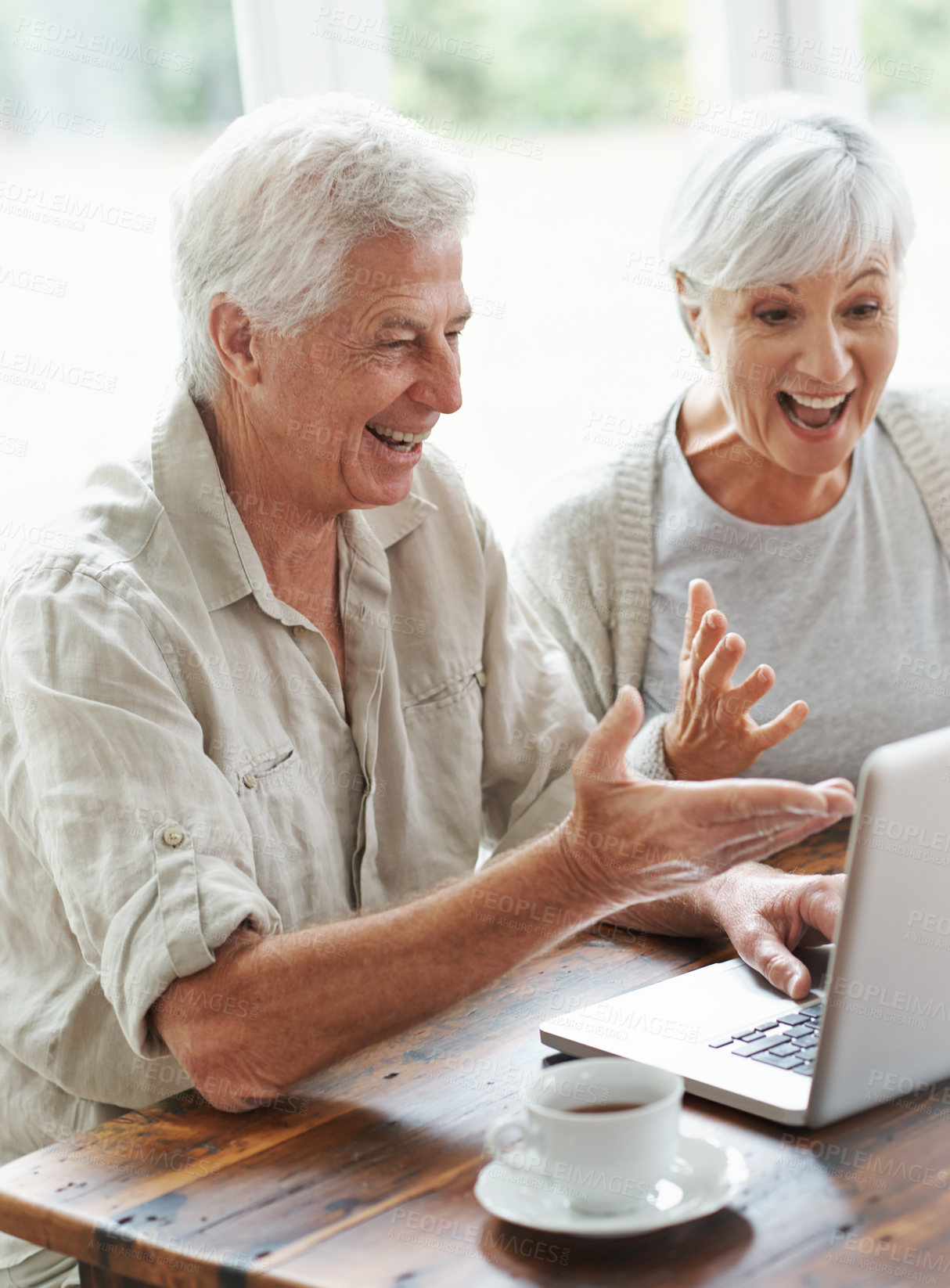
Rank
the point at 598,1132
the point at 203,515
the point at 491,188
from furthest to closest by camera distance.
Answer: the point at 491,188 → the point at 203,515 → the point at 598,1132

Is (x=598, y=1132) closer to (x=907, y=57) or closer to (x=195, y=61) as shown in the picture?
(x=195, y=61)

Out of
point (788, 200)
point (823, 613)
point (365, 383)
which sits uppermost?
point (788, 200)

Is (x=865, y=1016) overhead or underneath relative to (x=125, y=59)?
underneath

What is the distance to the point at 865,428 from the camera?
1.97 meters

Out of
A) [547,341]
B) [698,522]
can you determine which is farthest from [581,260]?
[698,522]

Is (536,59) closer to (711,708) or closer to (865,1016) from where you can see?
(711,708)

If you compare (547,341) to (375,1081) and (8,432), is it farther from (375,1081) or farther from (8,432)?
(375,1081)

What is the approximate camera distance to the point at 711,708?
1.48 metres

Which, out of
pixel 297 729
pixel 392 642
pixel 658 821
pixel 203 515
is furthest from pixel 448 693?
pixel 658 821

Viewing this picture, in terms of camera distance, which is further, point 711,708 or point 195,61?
point 195,61

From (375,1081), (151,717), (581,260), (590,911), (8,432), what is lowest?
(375,1081)

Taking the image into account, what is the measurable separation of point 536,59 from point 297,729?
1.62 meters

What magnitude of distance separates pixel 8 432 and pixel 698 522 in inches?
40.7

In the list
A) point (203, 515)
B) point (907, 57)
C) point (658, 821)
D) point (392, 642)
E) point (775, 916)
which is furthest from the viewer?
point (907, 57)
